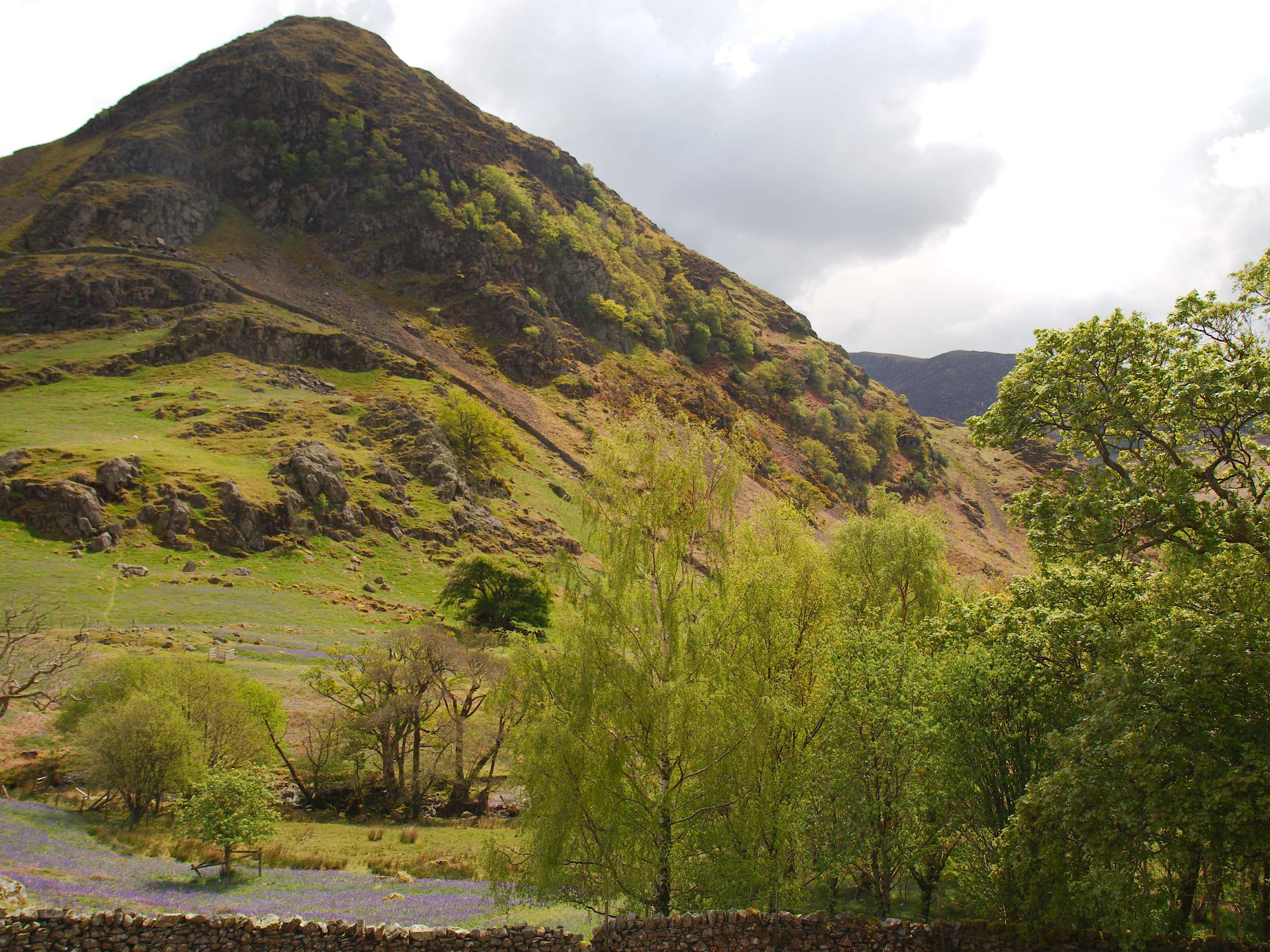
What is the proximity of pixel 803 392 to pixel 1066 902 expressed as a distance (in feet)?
493

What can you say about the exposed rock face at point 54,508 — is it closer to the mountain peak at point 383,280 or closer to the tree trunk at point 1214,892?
the mountain peak at point 383,280

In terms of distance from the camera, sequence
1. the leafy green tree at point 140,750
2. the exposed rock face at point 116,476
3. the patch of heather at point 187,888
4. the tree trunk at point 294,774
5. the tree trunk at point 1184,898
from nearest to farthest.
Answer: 1. the tree trunk at point 1184,898
2. the patch of heather at point 187,888
3. the leafy green tree at point 140,750
4. the tree trunk at point 294,774
5. the exposed rock face at point 116,476

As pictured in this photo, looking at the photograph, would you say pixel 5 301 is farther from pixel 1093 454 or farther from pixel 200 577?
pixel 1093 454

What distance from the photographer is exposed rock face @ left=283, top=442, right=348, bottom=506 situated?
58469 millimetres

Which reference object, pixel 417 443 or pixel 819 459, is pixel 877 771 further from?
pixel 819 459

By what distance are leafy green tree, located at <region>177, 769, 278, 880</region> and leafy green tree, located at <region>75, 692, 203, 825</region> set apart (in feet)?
9.23

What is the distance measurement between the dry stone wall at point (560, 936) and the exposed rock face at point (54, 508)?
139ft

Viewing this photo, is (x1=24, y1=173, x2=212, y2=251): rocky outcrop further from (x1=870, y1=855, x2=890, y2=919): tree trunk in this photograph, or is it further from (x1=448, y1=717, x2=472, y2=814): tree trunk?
(x1=870, y1=855, x2=890, y2=919): tree trunk

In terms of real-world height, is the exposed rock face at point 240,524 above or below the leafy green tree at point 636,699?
above

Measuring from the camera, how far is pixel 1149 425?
41.2 feet

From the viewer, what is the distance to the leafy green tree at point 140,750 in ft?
70.9

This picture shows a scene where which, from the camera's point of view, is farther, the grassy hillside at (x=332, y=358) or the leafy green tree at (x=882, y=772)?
the grassy hillside at (x=332, y=358)

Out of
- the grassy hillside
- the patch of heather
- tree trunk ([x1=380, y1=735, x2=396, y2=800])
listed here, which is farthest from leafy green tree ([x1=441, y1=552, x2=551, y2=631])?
the patch of heather

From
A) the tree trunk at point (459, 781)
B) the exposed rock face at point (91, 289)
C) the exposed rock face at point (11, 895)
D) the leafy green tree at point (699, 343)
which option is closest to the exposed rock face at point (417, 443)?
the exposed rock face at point (91, 289)
